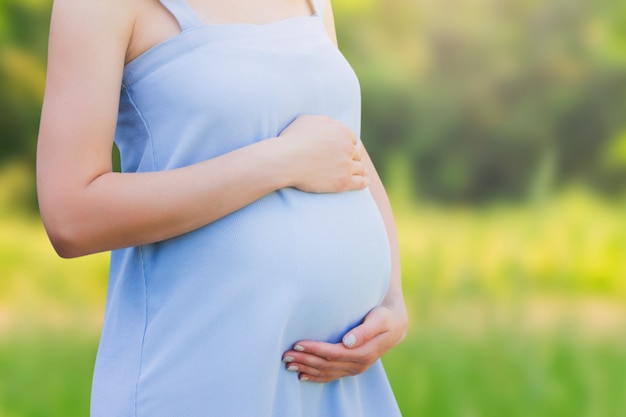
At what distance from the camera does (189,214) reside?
1078 millimetres

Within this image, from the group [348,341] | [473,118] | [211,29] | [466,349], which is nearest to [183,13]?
[211,29]

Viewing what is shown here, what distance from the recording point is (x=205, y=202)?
108 cm

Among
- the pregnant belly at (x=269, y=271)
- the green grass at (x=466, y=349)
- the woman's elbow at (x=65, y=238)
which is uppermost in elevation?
the woman's elbow at (x=65, y=238)

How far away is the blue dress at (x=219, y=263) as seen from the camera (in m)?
1.10

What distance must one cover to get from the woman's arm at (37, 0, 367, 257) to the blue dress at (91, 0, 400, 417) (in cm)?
4

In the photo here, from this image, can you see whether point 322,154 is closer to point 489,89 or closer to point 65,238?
point 65,238

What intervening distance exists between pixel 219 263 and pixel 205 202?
0.28 feet

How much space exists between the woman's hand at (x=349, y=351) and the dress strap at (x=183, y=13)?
0.45m

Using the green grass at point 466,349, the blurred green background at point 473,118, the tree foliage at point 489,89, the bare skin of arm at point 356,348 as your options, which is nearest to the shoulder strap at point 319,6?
the bare skin of arm at point 356,348

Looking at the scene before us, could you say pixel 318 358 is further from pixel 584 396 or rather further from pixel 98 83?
pixel 584 396

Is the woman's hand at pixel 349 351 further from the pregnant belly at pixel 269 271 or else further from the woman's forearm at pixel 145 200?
the woman's forearm at pixel 145 200

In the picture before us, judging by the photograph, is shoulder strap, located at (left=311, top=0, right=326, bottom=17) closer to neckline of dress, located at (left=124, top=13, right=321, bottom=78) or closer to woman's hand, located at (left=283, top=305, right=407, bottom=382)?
neckline of dress, located at (left=124, top=13, right=321, bottom=78)

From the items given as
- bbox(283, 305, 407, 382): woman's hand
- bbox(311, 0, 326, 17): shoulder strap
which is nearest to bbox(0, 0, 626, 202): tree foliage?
bbox(311, 0, 326, 17): shoulder strap

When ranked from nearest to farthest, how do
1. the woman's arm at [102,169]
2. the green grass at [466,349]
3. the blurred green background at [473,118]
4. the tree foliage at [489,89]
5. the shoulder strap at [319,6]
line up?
the woman's arm at [102,169]
the shoulder strap at [319,6]
the green grass at [466,349]
the blurred green background at [473,118]
the tree foliage at [489,89]
